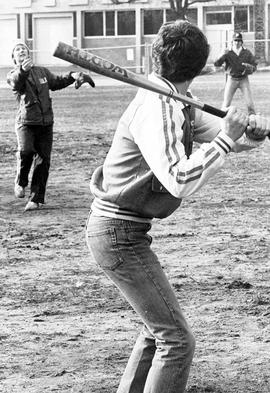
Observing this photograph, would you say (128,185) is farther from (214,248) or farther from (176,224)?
(176,224)

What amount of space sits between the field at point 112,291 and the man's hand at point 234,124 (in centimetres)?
180

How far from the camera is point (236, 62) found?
23.8 m

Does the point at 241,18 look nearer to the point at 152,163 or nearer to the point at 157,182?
the point at 157,182

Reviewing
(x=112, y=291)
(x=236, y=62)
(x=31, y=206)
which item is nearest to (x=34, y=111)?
(x=31, y=206)

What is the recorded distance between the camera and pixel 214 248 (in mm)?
9188

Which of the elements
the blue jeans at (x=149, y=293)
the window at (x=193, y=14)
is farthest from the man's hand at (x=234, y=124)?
the window at (x=193, y=14)

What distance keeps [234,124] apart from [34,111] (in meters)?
7.19

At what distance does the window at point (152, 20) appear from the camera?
200 feet

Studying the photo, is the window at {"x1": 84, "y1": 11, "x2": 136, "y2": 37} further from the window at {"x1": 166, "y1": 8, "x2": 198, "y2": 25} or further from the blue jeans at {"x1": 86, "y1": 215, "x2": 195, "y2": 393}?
the blue jeans at {"x1": 86, "y1": 215, "x2": 195, "y2": 393}

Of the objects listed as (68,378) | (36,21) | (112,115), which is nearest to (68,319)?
(68,378)

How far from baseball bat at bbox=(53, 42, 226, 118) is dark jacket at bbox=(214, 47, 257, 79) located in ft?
63.8

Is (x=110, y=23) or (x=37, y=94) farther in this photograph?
(x=110, y=23)

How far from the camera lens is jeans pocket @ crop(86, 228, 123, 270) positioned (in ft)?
14.5

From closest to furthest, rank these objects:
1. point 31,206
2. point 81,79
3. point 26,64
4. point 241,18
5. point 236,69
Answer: point 81,79
point 26,64
point 31,206
point 236,69
point 241,18
